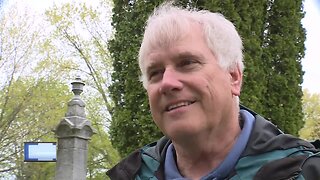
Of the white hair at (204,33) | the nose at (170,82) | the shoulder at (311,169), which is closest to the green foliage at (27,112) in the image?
the white hair at (204,33)

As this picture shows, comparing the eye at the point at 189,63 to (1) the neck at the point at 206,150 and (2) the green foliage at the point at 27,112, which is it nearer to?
(1) the neck at the point at 206,150

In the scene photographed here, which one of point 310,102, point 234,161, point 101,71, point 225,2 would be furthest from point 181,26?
point 310,102

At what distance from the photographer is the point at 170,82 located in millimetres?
1512

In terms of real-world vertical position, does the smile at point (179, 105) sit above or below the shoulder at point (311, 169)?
above

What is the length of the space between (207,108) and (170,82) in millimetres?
123

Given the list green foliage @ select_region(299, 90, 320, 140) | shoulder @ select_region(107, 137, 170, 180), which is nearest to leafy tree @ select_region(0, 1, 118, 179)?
green foliage @ select_region(299, 90, 320, 140)

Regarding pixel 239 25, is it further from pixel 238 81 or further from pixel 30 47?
pixel 30 47

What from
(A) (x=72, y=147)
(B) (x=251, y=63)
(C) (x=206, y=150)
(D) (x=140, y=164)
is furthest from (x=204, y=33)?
(B) (x=251, y=63)

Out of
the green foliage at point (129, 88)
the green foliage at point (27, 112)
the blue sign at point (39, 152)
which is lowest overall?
the blue sign at point (39, 152)

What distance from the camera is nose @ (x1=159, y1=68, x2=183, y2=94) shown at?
151cm

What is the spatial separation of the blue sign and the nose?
4.52 metres

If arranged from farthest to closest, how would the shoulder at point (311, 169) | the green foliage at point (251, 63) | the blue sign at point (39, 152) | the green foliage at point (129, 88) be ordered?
the green foliage at point (251, 63), the green foliage at point (129, 88), the blue sign at point (39, 152), the shoulder at point (311, 169)

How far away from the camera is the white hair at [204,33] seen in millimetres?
1566

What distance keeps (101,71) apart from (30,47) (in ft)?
14.5
